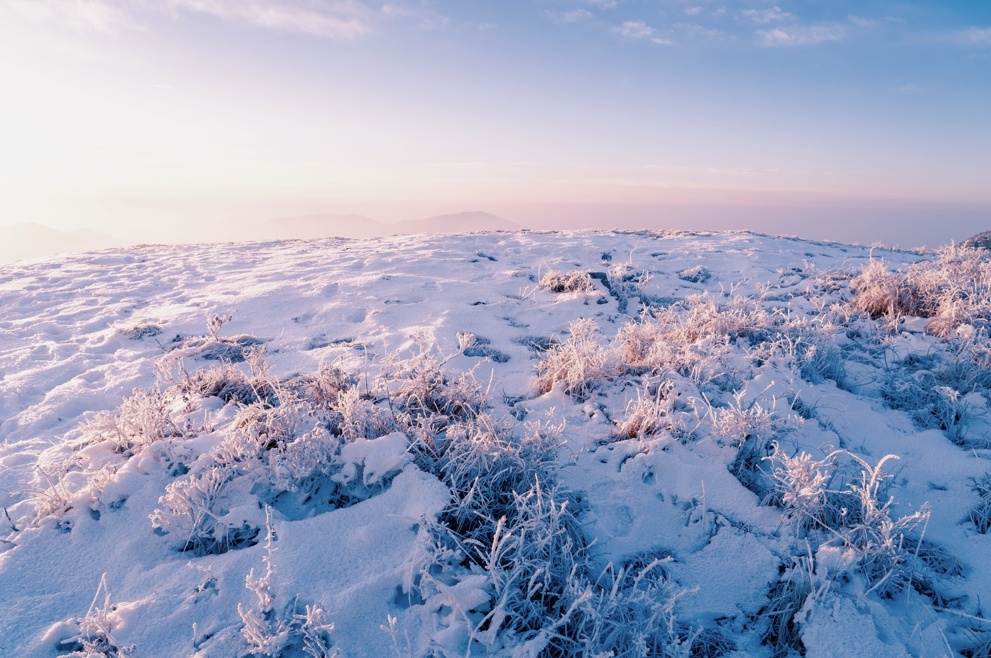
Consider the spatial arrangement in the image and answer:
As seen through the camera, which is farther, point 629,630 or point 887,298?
point 887,298

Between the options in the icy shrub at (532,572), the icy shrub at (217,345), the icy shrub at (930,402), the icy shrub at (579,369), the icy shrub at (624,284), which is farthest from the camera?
the icy shrub at (624,284)

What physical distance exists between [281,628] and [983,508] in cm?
340

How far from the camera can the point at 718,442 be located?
3.00 m

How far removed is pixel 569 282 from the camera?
20.3 feet

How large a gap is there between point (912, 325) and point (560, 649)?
4.97 m

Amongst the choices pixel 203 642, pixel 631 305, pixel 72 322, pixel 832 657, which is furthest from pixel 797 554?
pixel 72 322

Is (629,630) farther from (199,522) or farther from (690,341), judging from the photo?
(690,341)

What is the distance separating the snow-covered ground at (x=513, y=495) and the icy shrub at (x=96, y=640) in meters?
0.01

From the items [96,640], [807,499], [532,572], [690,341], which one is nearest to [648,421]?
[807,499]

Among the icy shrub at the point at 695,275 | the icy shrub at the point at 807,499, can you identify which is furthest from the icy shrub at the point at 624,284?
the icy shrub at the point at 807,499

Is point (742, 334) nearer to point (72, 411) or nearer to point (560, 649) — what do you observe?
point (560, 649)

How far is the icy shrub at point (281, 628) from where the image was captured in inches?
68.2

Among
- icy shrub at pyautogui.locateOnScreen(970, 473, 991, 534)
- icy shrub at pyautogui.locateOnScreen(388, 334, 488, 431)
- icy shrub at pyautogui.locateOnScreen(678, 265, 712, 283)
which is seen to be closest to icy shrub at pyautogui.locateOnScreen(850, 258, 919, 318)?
icy shrub at pyautogui.locateOnScreen(678, 265, 712, 283)

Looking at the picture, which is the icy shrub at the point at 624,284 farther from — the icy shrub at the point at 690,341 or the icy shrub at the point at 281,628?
the icy shrub at the point at 281,628
